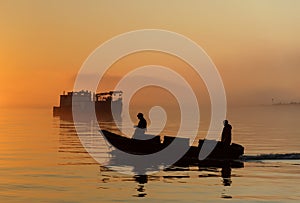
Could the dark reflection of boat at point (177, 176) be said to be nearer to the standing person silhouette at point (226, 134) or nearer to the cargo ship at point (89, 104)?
the standing person silhouette at point (226, 134)

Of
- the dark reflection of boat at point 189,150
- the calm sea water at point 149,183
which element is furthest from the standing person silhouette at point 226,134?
the calm sea water at point 149,183

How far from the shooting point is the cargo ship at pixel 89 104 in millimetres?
140500

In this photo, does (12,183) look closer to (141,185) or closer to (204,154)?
(141,185)

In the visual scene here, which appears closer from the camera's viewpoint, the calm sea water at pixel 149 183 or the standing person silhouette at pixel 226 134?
the calm sea water at pixel 149 183

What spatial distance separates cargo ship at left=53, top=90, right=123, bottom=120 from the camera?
461 feet

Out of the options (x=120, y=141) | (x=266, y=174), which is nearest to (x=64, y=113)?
(x=120, y=141)

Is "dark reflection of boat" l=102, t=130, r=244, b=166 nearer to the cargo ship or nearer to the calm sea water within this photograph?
the calm sea water

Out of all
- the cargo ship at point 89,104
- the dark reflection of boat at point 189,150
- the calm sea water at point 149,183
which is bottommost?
the calm sea water at point 149,183

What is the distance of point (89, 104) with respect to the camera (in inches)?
5910

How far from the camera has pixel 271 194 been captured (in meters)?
23.8

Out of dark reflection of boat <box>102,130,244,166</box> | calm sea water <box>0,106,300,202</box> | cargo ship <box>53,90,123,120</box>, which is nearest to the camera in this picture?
calm sea water <box>0,106,300,202</box>

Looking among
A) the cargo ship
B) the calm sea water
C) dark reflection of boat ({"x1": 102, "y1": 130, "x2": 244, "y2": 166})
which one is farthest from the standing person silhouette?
the cargo ship

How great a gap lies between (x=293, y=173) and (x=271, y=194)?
271 inches

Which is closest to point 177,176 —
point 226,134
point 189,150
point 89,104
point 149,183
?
point 149,183
